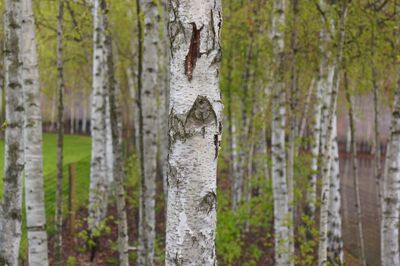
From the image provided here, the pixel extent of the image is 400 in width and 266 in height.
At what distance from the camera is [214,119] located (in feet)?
6.34

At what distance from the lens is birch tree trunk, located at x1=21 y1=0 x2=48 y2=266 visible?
15.2ft

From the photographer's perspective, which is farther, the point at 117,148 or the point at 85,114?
the point at 85,114

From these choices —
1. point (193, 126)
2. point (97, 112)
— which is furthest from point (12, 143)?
point (97, 112)

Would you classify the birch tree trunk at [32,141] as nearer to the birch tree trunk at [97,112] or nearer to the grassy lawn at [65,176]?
the grassy lawn at [65,176]

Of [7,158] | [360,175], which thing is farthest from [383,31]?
[360,175]

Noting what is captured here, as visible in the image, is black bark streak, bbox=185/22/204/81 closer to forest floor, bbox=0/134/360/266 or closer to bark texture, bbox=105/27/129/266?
bark texture, bbox=105/27/129/266

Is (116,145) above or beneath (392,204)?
above

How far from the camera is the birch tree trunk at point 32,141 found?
464cm

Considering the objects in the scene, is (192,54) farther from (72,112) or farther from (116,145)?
(72,112)

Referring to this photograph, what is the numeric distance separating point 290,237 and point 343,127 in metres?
38.6

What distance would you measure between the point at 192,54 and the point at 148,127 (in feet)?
13.7

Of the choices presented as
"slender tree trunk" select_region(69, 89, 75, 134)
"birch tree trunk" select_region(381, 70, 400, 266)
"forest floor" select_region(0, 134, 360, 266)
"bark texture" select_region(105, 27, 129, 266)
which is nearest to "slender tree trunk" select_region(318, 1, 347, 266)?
"birch tree trunk" select_region(381, 70, 400, 266)

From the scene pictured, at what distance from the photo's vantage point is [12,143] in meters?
4.46

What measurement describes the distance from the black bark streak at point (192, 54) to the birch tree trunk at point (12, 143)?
3.06 meters
